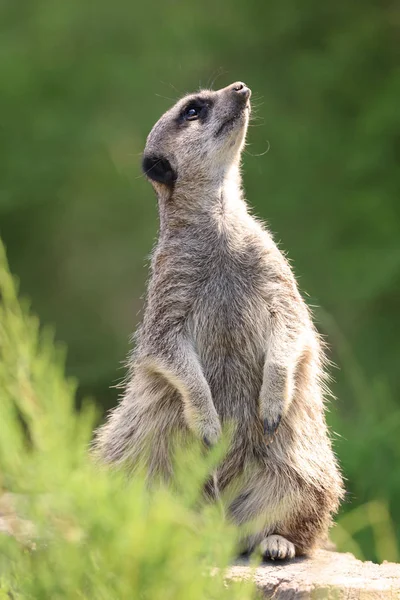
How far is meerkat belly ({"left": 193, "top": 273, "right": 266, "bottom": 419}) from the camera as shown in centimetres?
259

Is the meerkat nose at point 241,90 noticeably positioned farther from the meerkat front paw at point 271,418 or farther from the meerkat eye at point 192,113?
the meerkat front paw at point 271,418

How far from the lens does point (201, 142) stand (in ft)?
9.42

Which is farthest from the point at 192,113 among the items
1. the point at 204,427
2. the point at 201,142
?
the point at 204,427

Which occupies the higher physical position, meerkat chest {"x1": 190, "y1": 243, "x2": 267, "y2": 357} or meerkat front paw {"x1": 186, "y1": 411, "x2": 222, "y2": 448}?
meerkat chest {"x1": 190, "y1": 243, "x2": 267, "y2": 357}

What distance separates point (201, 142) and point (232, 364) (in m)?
0.75

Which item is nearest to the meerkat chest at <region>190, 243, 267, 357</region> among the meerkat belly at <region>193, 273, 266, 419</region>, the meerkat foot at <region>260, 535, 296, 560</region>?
the meerkat belly at <region>193, 273, 266, 419</region>

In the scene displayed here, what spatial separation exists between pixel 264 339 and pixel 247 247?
0.93ft

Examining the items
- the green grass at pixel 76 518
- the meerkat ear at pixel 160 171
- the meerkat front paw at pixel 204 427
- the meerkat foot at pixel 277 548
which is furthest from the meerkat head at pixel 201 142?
the green grass at pixel 76 518

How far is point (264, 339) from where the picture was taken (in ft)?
8.59

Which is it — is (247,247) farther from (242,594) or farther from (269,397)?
(242,594)

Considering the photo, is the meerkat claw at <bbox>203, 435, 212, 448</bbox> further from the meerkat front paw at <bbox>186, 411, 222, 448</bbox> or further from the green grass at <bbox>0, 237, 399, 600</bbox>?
the green grass at <bbox>0, 237, 399, 600</bbox>

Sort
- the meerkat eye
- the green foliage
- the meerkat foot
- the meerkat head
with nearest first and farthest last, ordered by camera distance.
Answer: the green foliage < the meerkat foot < the meerkat head < the meerkat eye

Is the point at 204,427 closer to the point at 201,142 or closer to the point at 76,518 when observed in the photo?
the point at 201,142

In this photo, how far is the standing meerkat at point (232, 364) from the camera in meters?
2.50
